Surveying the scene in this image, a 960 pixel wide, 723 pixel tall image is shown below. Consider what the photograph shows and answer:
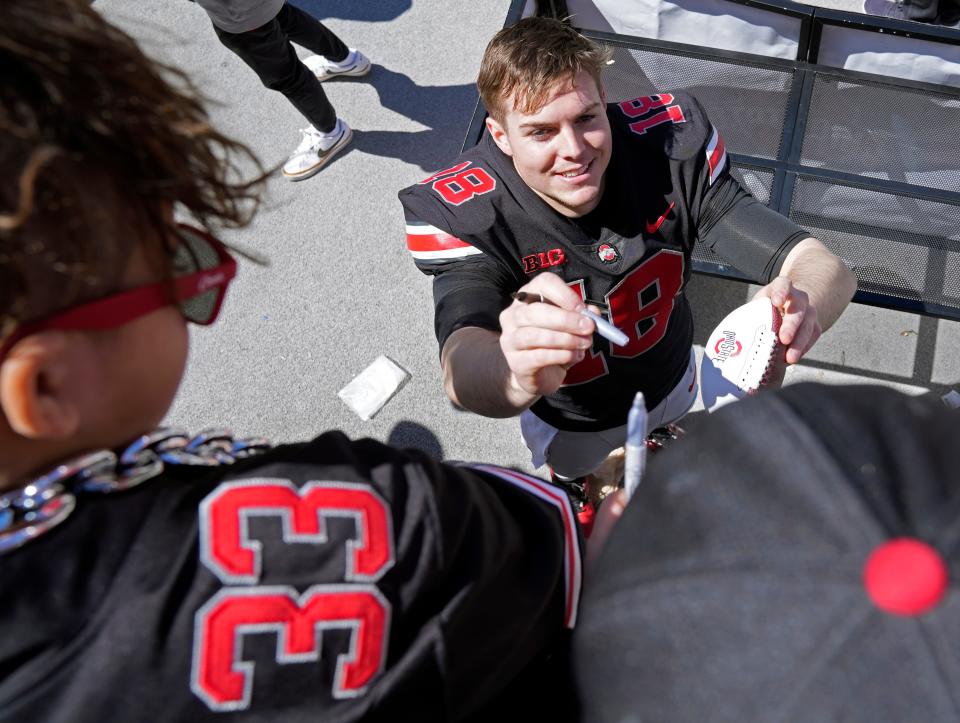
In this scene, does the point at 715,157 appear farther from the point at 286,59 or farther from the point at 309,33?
the point at 309,33

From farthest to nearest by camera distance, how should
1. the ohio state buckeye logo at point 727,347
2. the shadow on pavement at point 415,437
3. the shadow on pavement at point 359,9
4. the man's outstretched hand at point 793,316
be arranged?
the shadow on pavement at point 359,9 < the shadow on pavement at point 415,437 < the ohio state buckeye logo at point 727,347 < the man's outstretched hand at point 793,316

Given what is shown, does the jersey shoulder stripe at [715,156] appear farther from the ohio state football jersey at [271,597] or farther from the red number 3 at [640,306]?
the ohio state football jersey at [271,597]

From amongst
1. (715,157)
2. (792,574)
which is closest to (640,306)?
(715,157)

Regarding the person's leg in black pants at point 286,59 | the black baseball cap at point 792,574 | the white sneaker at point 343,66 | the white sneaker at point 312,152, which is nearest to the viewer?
the black baseball cap at point 792,574

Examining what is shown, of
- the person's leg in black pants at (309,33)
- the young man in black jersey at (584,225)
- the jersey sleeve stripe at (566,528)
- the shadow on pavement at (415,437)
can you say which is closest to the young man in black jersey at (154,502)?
the jersey sleeve stripe at (566,528)

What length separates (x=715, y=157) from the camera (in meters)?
1.67

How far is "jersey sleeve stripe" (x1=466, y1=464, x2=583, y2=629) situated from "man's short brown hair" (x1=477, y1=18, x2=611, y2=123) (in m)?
0.92

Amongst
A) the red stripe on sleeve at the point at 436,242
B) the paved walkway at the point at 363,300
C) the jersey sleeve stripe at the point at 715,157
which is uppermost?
the jersey sleeve stripe at the point at 715,157

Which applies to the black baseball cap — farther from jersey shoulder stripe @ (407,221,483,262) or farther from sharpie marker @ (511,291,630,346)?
jersey shoulder stripe @ (407,221,483,262)

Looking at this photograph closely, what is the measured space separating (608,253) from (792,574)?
106 centimetres

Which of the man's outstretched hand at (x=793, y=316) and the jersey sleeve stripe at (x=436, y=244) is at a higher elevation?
the jersey sleeve stripe at (x=436, y=244)

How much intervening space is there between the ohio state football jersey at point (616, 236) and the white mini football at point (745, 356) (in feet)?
0.67

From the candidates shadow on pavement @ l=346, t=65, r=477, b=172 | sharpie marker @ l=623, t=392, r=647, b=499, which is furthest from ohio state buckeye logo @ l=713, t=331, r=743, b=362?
shadow on pavement @ l=346, t=65, r=477, b=172

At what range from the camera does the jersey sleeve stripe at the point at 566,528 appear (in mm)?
922
